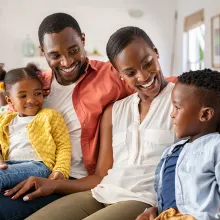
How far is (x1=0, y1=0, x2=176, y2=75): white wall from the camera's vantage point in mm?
5207

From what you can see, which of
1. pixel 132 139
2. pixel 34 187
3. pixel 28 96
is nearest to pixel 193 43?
pixel 28 96

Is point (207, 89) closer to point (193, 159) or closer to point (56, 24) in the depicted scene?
point (193, 159)

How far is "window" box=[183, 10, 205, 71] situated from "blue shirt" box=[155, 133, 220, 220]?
4.39 metres

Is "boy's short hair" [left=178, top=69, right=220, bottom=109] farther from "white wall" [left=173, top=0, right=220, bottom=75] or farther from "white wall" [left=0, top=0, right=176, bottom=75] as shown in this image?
"white wall" [left=0, top=0, right=176, bottom=75]

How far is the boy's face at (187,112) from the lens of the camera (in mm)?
1064

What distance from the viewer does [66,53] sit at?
157 cm

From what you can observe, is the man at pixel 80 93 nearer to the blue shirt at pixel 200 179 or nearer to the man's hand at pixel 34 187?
the man's hand at pixel 34 187

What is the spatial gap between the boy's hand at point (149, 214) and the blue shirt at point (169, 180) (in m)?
0.04

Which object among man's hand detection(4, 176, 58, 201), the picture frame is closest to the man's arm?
man's hand detection(4, 176, 58, 201)

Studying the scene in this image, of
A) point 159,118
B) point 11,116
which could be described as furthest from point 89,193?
point 11,116

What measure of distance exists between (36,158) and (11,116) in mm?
270

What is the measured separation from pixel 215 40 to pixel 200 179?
13.3ft

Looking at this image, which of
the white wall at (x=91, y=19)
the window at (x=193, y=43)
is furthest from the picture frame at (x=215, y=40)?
the white wall at (x=91, y=19)

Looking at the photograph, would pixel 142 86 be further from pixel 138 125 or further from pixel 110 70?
pixel 110 70
